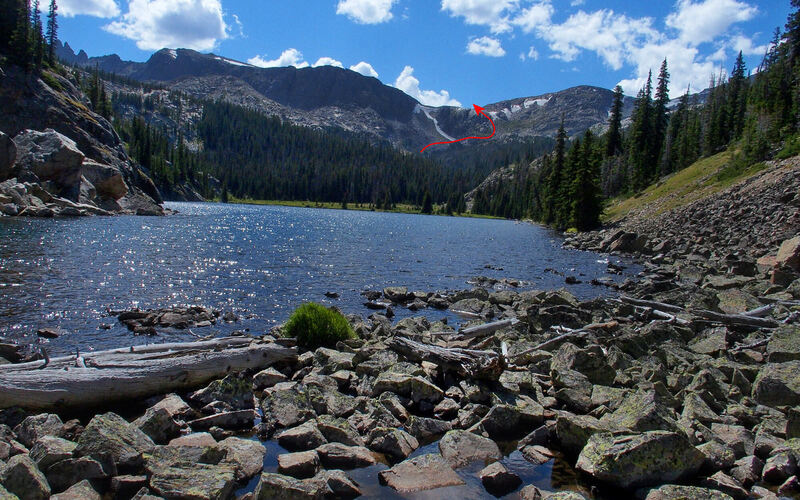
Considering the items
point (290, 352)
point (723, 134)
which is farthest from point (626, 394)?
point (723, 134)

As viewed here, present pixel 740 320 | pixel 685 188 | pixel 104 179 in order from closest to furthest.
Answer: pixel 740 320, pixel 685 188, pixel 104 179

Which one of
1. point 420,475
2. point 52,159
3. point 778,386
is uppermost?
point 52,159

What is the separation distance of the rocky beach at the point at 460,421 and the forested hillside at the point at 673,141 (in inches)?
2179

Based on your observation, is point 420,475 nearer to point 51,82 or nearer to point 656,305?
point 656,305

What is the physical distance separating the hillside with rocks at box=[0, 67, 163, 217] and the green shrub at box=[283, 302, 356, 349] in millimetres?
59883

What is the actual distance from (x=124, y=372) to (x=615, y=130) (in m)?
129

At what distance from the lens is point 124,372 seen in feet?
35.0

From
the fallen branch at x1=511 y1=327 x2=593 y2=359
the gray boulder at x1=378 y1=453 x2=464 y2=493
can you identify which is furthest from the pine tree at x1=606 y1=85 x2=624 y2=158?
the gray boulder at x1=378 y1=453 x2=464 y2=493

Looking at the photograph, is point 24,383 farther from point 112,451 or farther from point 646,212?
point 646,212

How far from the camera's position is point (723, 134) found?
92438 mm

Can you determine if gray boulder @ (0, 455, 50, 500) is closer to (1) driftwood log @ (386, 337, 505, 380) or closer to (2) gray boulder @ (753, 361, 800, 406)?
(1) driftwood log @ (386, 337, 505, 380)

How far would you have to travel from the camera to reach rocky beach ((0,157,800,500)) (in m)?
7.24

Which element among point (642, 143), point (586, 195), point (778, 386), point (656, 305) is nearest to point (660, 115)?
point (642, 143)

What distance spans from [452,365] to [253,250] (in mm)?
40170
